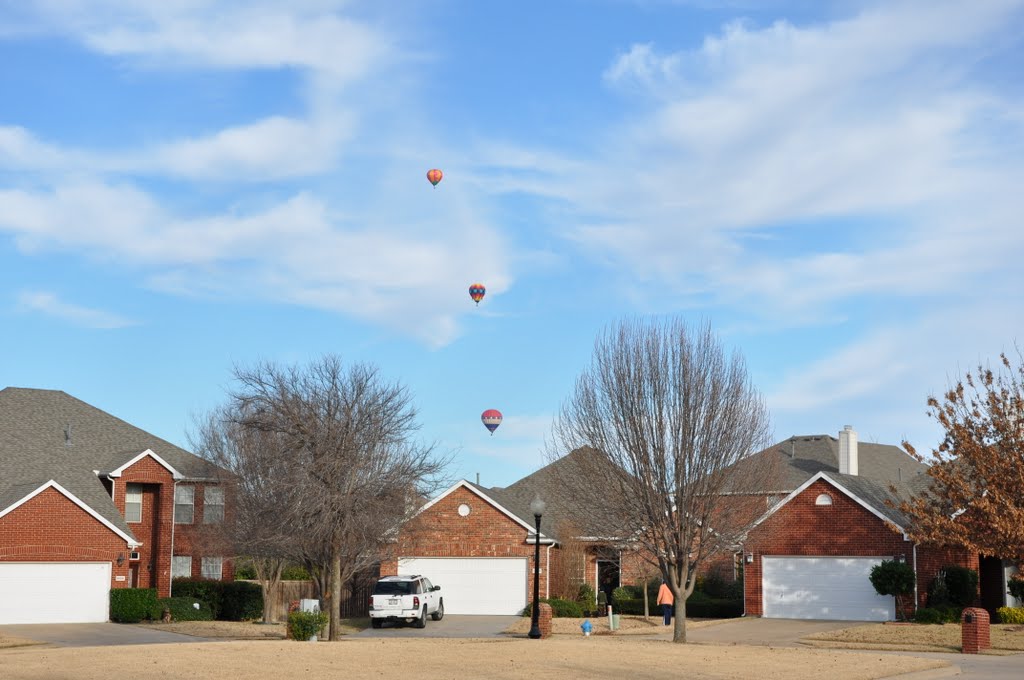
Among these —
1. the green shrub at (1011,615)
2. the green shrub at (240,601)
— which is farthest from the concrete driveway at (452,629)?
the green shrub at (1011,615)

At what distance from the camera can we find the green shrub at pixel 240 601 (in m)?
43.9

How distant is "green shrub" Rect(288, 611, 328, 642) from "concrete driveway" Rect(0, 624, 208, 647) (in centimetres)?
439

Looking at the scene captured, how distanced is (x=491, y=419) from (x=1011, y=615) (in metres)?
35.2

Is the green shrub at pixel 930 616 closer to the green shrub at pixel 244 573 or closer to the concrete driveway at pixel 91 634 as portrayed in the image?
the concrete driveway at pixel 91 634

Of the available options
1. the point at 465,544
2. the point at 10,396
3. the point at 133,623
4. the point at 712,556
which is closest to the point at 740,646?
the point at 712,556

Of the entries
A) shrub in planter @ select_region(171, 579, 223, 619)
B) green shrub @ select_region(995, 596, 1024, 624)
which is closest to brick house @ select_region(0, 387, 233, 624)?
shrub in planter @ select_region(171, 579, 223, 619)

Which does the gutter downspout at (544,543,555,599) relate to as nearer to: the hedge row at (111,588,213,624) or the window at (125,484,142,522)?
the hedge row at (111,588,213,624)

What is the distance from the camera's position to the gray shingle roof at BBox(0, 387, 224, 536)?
143ft

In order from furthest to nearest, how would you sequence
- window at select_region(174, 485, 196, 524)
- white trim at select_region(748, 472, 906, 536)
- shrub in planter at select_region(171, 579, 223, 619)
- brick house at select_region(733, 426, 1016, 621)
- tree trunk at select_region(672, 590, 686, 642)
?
window at select_region(174, 485, 196, 524), shrub in planter at select_region(171, 579, 223, 619), white trim at select_region(748, 472, 906, 536), brick house at select_region(733, 426, 1016, 621), tree trunk at select_region(672, 590, 686, 642)

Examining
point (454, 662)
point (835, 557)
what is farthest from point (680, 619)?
point (835, 557)

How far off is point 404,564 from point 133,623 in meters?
10.6

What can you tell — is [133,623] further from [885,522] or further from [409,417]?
[885,522]

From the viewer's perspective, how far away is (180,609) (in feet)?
137

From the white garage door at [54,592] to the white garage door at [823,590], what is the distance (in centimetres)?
2350
